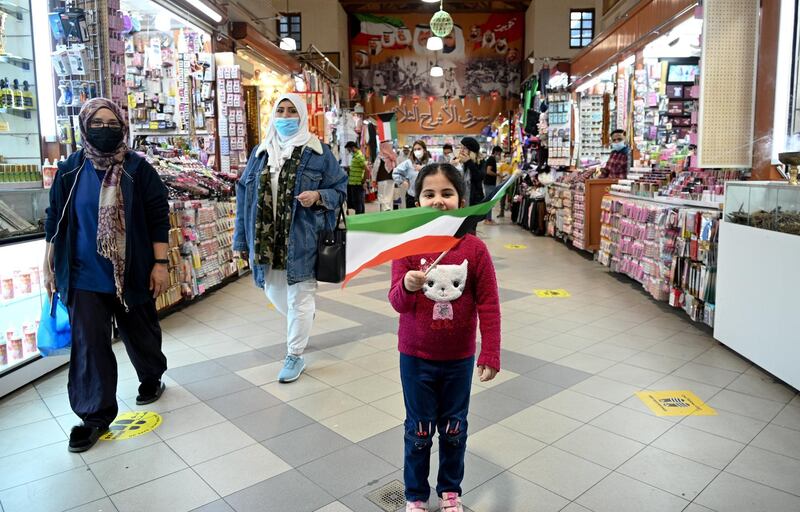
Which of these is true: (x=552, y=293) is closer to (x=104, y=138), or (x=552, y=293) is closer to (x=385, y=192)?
(x=104, y=138)

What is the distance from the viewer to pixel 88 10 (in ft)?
14.8

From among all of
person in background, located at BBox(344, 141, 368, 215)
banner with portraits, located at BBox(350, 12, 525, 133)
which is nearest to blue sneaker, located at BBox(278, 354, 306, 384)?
person in background, located at BBox(344, 141, 368, 215)

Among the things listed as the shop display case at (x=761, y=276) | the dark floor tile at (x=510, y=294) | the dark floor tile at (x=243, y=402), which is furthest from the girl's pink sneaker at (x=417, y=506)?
the dark floor tile at (x=510, y=294)

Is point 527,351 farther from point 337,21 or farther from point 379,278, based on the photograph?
point 337,21

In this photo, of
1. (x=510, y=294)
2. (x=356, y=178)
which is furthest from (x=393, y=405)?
(x=356, y=178)

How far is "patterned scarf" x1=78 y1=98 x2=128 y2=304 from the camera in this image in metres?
2.73

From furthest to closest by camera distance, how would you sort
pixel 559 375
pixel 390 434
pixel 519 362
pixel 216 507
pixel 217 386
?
pixel 519 362 < pixel 559 375 < pixel 217 386 < pixel 390 434 < pixel 216 507

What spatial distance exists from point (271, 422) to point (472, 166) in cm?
579

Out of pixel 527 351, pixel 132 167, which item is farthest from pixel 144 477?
pixel 527 351

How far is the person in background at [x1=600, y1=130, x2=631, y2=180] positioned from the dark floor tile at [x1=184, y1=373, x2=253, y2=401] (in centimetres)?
664

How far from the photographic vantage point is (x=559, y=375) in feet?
12.0

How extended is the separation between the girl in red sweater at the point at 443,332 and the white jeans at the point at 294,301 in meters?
1.59

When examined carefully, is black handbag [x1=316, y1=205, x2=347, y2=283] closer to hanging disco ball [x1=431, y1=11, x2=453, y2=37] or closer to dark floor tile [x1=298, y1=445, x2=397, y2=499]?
dark floor tile [x1=298, y1=445, x2=397, y2=499]

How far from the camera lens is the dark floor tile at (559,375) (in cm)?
354
